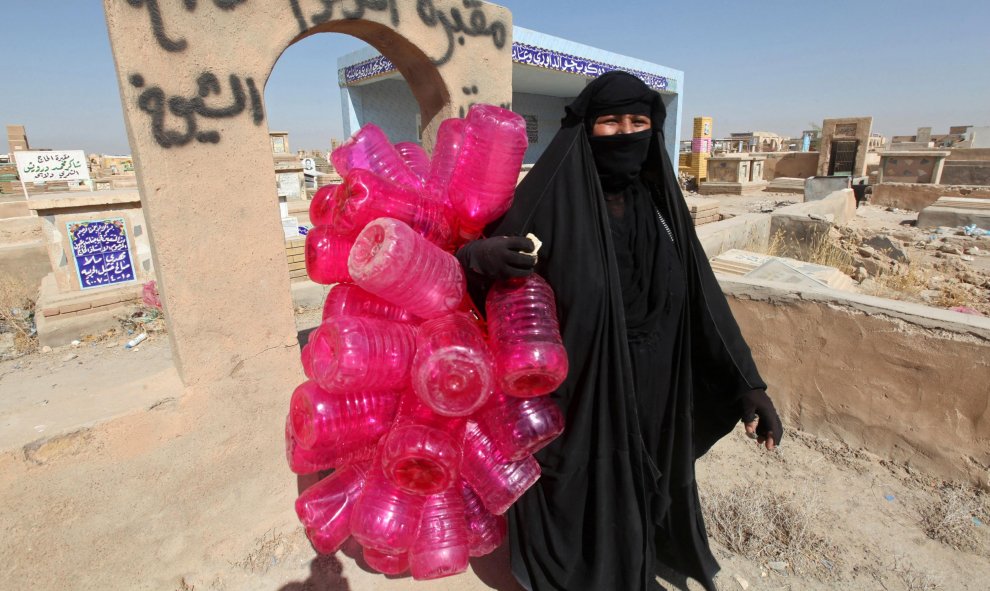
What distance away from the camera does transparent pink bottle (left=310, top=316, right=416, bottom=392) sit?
1466mm

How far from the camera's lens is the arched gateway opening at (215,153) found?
1845 millimetres

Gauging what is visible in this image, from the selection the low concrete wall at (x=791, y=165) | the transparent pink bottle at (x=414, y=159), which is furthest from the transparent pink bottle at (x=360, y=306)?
the low concrete wall at (x=791, y=165)

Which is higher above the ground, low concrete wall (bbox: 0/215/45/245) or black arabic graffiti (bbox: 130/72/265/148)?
black arabic graffiti (bbox: 130/72/265/148)

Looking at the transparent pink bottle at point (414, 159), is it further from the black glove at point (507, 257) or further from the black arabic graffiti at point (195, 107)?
the black glove at point (507, 257)

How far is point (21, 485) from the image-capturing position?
6.13 feet

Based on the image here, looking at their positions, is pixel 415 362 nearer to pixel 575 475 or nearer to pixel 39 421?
pixel 575 475

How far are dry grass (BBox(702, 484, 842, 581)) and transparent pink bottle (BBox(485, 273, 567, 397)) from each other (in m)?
1.49

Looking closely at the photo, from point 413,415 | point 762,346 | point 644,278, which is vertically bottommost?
point 762,346

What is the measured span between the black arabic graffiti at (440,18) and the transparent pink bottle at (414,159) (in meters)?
0.62

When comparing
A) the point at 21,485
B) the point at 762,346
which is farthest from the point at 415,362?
the point at 762,346

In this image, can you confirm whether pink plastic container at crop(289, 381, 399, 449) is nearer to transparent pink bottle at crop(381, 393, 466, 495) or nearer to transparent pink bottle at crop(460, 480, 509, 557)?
transparent pink bottle at crop(381, 393, 466, 495)

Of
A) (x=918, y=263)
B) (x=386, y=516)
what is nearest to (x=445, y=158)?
(x=386, y=516)

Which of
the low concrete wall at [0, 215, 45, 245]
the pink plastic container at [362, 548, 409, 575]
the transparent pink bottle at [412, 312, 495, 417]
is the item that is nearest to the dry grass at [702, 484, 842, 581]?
the pink plastic container at [362, 548, 409, 575]

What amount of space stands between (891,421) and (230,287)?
11.1 ft
